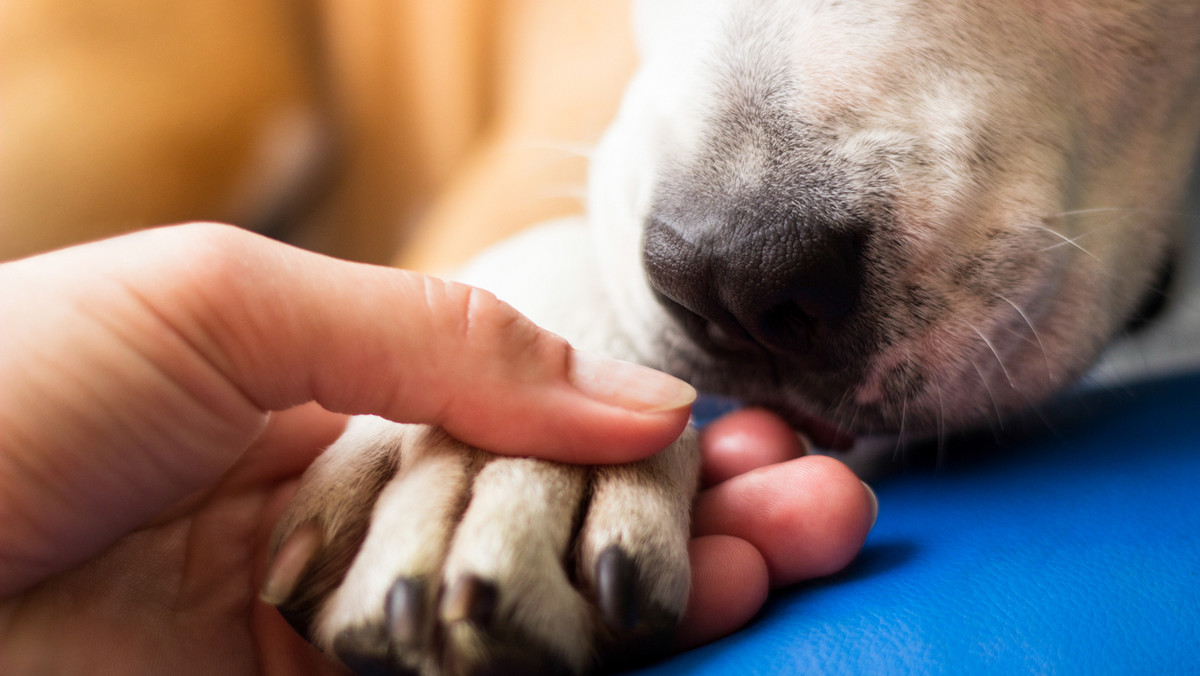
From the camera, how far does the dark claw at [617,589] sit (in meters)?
0.54

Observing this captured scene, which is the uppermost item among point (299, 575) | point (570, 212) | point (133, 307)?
point (133, 307)

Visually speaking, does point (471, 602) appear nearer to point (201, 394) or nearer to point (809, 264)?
point (201, 394)

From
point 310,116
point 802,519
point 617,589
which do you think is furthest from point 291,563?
point 310,116

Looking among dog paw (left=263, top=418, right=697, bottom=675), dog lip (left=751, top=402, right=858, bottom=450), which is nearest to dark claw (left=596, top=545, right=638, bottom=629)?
dog paw (left=263, top=418, right=697, bottom=675)

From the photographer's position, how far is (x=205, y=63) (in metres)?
1.83

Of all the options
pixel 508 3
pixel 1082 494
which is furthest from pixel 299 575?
pixel 508 3

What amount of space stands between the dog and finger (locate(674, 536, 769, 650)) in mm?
34

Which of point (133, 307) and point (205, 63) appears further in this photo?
point (205, 63)

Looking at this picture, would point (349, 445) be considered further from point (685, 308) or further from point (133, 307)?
point (685, 308)

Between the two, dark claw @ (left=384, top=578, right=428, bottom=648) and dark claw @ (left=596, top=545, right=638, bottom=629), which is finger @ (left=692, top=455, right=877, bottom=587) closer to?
dark claw @ (left=596, top=545, right=638, bottom=629)

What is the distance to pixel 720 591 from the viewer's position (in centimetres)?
63

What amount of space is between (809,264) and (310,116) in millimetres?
1666

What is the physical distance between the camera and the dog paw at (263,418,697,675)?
1.69 ft

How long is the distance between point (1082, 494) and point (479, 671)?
568mm
